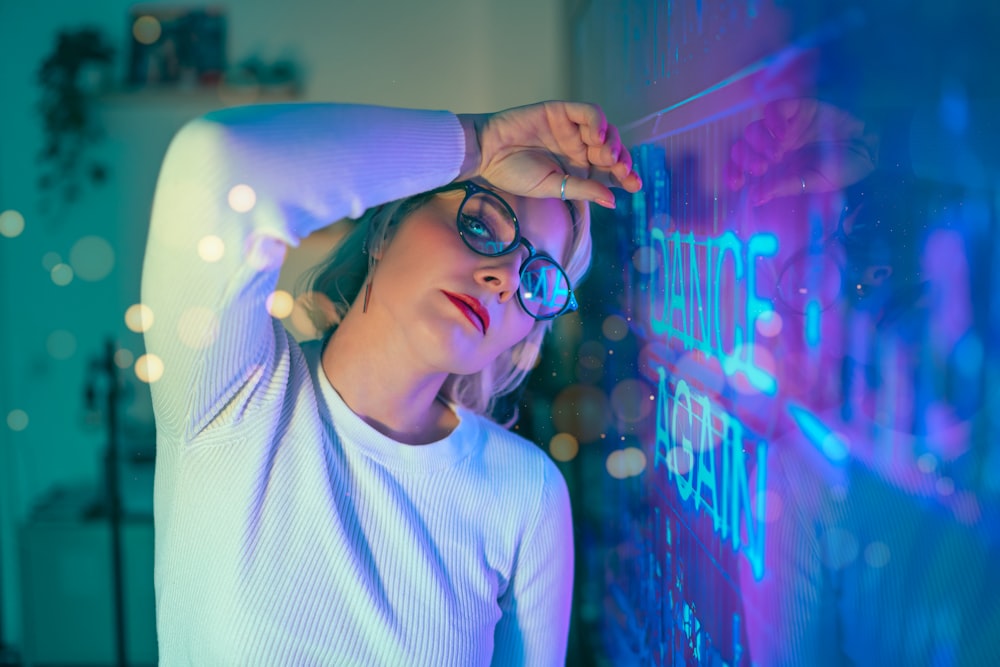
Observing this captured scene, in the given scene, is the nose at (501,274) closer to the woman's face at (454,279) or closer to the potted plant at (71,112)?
the woman's face at (454,279)

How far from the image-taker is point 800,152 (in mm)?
429

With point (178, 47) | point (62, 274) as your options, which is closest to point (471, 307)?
point (178, 47)

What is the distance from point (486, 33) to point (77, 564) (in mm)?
1588

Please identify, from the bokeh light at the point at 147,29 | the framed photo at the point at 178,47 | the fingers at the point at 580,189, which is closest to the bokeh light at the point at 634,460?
the fingers at the point at 580,189

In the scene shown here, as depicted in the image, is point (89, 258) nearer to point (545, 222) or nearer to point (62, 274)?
point (62, 274)

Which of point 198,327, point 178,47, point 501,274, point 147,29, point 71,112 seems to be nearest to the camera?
point 198,327

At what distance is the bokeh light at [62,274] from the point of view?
1586mm

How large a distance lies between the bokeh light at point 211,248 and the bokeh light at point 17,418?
1.62m

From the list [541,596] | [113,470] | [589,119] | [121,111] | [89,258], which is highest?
[121,111]

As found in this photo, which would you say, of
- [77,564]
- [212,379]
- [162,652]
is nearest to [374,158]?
[212,379]

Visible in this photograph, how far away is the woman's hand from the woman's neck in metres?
0.19

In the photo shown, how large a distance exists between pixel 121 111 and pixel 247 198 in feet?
3.50

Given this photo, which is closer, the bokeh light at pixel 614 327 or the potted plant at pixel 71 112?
the bokeh light at pixel 614 327

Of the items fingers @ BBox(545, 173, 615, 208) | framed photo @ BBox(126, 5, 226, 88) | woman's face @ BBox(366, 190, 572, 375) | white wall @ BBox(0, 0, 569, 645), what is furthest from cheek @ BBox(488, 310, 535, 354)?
framed photo @ BBox(126, 5, 226, 88)
